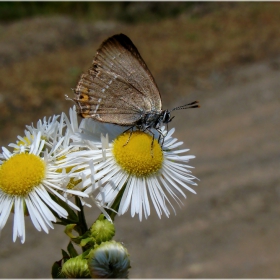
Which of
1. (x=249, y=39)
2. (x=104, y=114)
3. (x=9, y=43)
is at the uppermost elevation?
(x=9, y=43)

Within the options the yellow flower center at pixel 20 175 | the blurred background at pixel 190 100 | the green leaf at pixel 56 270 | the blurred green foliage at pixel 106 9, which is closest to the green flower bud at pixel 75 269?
the green leaf at pixel 56 270

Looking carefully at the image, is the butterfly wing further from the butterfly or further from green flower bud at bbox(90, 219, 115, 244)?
green flower bud at bbox(90, 219, 115, 244)

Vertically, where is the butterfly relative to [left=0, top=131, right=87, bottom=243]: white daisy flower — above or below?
above

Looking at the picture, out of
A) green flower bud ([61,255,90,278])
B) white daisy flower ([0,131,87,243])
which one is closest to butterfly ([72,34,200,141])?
white daisy flower ([0,131,87,243])

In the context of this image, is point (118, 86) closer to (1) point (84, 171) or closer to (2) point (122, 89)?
(2) point (122, 89)

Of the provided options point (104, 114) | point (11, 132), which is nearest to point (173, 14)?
point (11, 132)

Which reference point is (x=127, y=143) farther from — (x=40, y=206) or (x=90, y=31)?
(x=90, y=31)

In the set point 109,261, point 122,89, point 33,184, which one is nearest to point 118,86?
point 122,89
